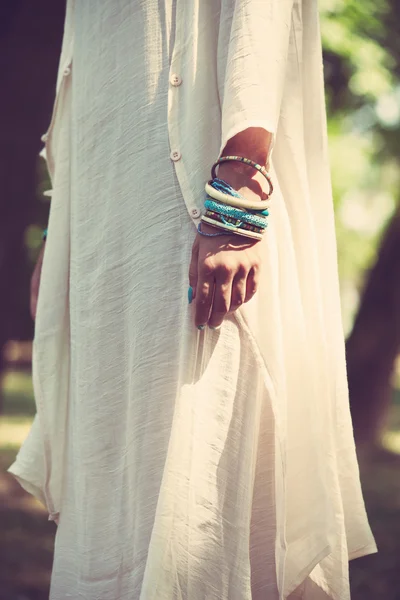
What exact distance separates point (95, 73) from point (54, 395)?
822 millimetres

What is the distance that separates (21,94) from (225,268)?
14.1 feet

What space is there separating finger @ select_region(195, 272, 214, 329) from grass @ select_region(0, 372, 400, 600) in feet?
7.20

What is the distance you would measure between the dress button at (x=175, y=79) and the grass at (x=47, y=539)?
2.44m

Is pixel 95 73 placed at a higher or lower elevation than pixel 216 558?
higher

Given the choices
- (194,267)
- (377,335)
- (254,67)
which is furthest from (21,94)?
(194,267)

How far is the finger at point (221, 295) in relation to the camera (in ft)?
5.18

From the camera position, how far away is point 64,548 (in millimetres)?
1857

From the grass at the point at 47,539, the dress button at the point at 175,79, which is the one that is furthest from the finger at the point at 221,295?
the grass at the point at 47,539

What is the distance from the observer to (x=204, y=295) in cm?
159

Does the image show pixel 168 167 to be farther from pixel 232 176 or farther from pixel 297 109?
pixel 297 109

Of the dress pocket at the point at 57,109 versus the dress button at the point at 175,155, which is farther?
the dress pocket at the point at 57,109

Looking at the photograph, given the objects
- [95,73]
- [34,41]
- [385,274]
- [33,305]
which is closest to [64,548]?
[33,305]

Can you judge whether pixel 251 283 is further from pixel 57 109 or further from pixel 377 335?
pixel 377 335

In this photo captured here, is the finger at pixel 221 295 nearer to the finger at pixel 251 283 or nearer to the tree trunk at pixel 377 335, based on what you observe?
the finger at pixel 251 283
